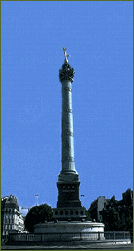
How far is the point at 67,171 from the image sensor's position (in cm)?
5109

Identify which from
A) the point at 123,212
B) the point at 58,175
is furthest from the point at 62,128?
the point at 123,212

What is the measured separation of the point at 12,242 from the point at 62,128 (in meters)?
26.4

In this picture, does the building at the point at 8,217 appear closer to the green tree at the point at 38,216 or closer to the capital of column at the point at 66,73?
the green tree at the point at 38,216

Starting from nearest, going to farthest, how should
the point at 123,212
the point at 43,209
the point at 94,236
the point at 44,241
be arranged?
the point at 44,241
the point at 94,236
the point at 43,209
the point at 123,212

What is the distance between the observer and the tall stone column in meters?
48.0

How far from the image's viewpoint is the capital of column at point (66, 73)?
59.0 m

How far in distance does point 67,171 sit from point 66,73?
2168 cm

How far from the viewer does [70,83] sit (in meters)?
59.2

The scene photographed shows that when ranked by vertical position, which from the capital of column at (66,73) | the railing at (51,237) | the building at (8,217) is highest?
Result: the capital of column at (66,73)

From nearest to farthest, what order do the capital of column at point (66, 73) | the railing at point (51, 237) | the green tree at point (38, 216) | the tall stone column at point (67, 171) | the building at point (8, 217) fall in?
the railing at point (51, 237), the tall stone column at point (67, 171), the capital of column at point (66, 73), the green tree at point (38, 216), the building at point (8, 217)

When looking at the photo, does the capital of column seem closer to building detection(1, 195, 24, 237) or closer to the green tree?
the green tree

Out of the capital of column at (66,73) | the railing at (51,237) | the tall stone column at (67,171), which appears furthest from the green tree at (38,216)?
the railing at (51,237)

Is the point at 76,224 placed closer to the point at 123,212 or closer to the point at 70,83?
the point at 70,83

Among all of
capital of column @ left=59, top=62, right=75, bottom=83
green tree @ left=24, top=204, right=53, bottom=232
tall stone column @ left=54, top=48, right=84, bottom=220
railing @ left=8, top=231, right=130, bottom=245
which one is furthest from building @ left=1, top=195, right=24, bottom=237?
railing @ left=8, top=231, right=130, bottom=245
